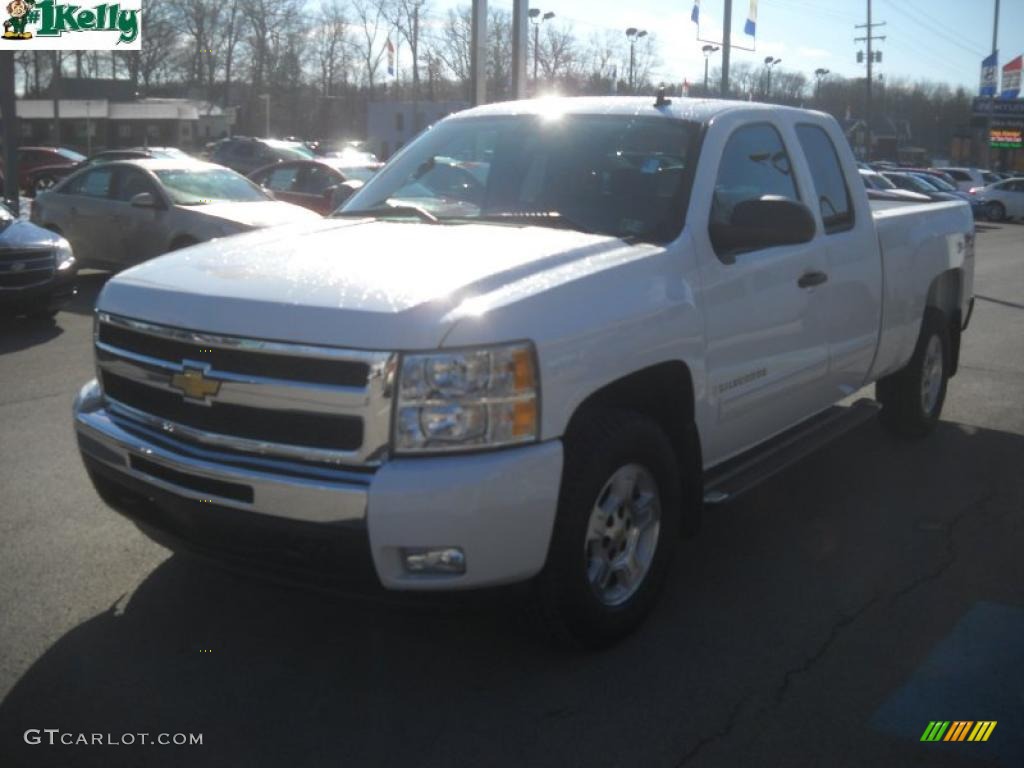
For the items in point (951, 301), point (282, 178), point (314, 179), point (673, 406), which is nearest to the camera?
point (673, 406)

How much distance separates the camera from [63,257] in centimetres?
1093

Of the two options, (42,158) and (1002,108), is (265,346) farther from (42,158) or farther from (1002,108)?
(1002,108)

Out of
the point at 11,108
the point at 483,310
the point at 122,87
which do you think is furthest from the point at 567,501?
the point at 122,87

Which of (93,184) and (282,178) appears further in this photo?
(282,178)

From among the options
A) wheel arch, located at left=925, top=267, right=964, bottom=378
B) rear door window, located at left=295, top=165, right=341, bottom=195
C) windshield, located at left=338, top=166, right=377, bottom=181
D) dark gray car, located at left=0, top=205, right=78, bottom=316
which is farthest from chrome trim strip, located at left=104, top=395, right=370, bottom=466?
windshield, located at left=338, top=166, right=377, bottom=181

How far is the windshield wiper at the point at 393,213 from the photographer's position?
4801mm

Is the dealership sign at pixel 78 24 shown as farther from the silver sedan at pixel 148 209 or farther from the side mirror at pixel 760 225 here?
the side mirror at pixel 760 225

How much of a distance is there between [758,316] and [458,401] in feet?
6.06

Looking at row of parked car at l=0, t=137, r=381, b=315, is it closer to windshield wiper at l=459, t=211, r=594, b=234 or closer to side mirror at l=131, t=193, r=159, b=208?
side mirror at l=131, t=193, r=159, b=208

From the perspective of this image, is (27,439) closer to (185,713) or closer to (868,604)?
(185,713)

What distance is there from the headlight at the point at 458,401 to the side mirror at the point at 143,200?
10.2 m

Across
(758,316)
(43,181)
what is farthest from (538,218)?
(43,181)

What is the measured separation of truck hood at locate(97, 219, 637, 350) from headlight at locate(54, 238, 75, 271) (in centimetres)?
698

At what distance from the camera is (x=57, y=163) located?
37.6m
